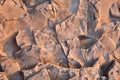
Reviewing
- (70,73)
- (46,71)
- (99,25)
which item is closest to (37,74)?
(46,71)

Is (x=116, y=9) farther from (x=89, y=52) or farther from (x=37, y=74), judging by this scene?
(x=37, y=74)

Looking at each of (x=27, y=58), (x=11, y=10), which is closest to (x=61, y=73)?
(x=27, y=58)

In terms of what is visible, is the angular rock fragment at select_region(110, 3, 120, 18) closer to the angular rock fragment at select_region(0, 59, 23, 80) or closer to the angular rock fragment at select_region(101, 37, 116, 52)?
the angular rock fragment at select_region(101, 37, 116, 52)

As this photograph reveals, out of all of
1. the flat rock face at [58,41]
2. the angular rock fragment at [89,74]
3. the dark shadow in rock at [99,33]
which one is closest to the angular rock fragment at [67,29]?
the flat rock face at [58,41]

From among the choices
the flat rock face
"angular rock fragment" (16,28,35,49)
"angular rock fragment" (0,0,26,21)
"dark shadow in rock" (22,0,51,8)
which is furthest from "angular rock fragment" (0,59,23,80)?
"dark shadow in rock" (22,0,51,8)

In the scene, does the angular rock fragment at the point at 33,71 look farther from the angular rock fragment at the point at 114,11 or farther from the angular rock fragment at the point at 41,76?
the angular rock fragment at the point at 114,11

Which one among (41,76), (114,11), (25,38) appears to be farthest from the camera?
(114,11)

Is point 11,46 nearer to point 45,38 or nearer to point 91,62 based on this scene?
point 45,38
